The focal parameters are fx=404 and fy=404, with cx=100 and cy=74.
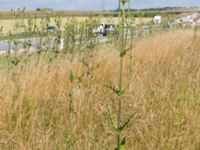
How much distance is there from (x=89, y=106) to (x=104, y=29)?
168 inches

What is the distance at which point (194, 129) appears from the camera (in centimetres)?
337

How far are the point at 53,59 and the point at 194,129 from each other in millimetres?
2546

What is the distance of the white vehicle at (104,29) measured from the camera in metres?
7.04

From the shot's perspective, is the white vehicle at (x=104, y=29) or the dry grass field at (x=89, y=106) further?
the white vehicle at (x=104, y=29)

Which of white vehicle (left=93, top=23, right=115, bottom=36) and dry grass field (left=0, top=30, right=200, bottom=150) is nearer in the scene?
dry grass field (left=0, top=30, right=200, bottom=150)

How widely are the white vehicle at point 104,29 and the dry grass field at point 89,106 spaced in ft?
5.24

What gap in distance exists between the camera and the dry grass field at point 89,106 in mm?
3238

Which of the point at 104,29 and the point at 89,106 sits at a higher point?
the point at 104,29

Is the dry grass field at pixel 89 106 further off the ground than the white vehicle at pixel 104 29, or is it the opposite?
the white vehicle at pixel 104 29

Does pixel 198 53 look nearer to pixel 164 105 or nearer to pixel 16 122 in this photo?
pixel 164 105

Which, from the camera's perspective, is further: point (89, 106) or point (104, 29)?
point (104, 29)

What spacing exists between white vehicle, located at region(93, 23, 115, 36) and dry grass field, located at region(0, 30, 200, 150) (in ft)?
5.24

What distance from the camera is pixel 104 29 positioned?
7945 mm

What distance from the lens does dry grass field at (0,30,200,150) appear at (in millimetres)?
3238
